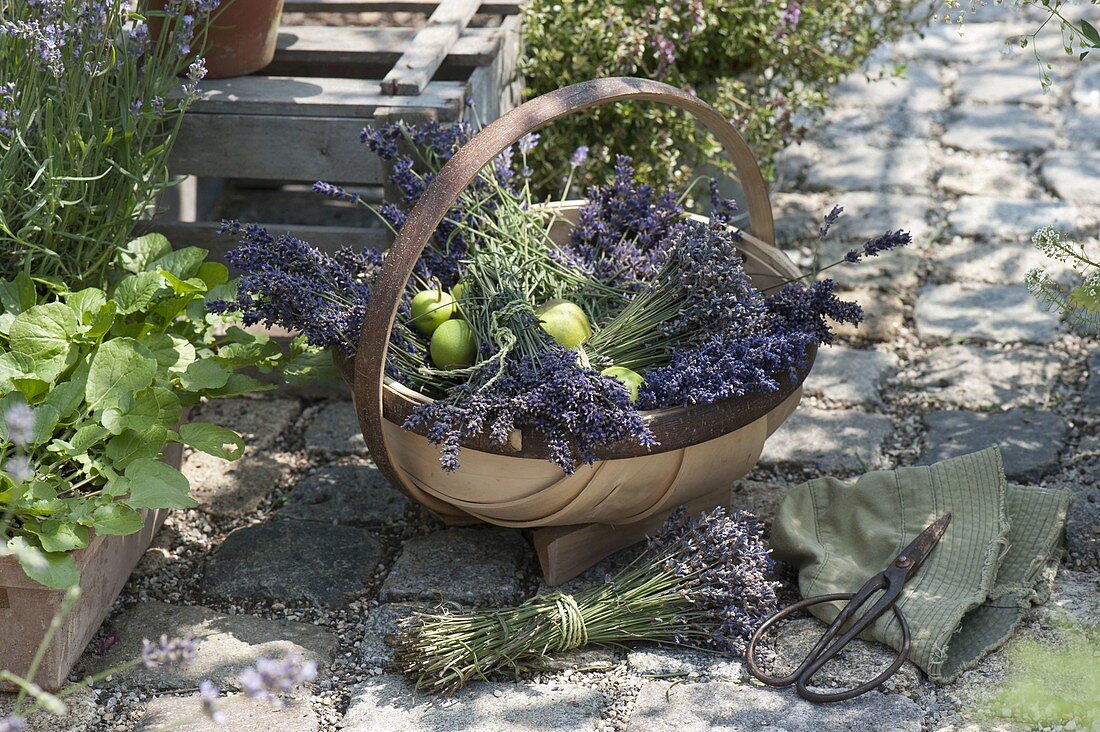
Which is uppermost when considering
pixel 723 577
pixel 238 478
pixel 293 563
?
pixel 723 577

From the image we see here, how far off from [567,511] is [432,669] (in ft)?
1.27

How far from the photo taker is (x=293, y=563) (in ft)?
7.93

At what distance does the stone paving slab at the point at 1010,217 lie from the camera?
3.79 meters

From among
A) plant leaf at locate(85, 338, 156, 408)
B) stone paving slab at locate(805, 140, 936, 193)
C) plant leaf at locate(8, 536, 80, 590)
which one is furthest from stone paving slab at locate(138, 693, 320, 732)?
stone paving slab at locate(805, 140, 936, 193)

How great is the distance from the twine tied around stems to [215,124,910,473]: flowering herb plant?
281 mm

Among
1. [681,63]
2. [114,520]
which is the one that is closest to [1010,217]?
[681,63]

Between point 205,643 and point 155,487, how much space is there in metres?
0.38

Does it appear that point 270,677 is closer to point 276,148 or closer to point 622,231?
point 622,231

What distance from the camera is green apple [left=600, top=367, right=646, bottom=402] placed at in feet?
7.17

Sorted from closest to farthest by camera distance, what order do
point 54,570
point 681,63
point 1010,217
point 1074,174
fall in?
point 54,570, point 681,63, point 1010,217, point 1074,174

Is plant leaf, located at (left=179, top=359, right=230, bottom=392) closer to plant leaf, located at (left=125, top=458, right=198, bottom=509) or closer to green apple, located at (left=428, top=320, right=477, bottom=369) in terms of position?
plant leaf, located at (left=125, top=458, right=198, bottom=509)

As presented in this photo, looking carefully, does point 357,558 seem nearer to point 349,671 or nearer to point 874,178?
point 349,671

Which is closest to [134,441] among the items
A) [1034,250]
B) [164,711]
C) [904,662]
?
[164,711]

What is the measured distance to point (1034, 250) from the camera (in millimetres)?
3695
